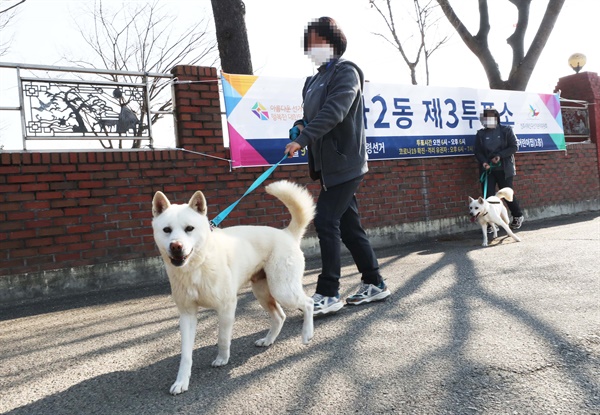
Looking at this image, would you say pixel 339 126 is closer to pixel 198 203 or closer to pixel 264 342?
pixel 198 203

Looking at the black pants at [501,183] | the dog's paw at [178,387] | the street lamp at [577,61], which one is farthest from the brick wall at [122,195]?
the street lamp at [577,61]

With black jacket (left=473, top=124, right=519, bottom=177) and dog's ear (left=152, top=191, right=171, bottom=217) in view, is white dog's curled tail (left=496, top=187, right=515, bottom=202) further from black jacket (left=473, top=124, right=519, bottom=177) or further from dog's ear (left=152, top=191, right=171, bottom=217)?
dog's ear (left=152, top=191, right=171, bottom=217)

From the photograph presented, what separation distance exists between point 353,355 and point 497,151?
6653mm

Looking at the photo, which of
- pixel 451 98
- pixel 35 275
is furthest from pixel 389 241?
pixel 35 275

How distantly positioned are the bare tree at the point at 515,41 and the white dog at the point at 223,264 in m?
11.3

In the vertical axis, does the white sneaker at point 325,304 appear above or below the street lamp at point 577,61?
below

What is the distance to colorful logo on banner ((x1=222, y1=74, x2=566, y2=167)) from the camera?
21.3 feet

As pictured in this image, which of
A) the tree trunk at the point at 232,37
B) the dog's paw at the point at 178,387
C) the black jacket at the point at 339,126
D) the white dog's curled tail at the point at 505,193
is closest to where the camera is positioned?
the dog's paw at the point at 178,387

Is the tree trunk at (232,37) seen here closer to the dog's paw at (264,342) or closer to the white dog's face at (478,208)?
the white dog's face at (478,208)

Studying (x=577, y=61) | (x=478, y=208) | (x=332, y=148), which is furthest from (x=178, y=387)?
(x=577, y=61)

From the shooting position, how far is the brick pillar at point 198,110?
6090 mm

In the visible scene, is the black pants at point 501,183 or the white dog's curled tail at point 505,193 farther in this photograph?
the black pants at point 501,183

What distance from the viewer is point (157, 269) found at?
5.79 meters

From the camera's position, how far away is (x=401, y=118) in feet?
26.2
